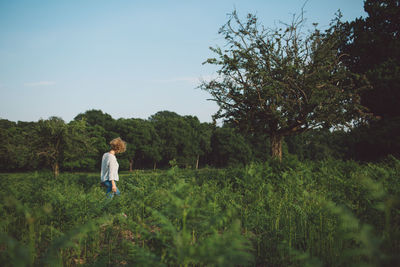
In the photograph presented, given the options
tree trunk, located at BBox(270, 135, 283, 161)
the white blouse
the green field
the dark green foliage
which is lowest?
the green field

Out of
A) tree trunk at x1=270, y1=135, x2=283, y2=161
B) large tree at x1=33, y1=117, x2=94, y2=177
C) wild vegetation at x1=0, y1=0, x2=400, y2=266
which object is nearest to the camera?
wild vegetation at x1=0, y1=0, x2=400, y2=266

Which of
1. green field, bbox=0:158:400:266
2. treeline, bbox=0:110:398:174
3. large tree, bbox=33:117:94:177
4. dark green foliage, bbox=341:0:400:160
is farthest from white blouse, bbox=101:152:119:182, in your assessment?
treeline, bbox=0:110:398:174

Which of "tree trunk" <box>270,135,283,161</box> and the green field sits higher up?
"tree trunk" <box>270,135,283,161</box>

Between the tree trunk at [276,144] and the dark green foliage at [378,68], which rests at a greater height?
Answer: the dark green foliage at [378,68]

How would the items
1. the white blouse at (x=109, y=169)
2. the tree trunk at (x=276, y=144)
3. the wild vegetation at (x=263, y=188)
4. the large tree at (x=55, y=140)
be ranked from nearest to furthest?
1. the wild vegetation at (x=263, y=188)
2. the white blouse at (x=109, y=169)
3. the tree trunk at (x=276, y=144)
4. the large tree at (x=55, y=140)

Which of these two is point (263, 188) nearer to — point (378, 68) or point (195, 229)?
point (195, 229)

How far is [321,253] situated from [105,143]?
52.3 meters

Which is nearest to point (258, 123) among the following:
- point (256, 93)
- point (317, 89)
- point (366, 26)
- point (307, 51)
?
point (256, 93)

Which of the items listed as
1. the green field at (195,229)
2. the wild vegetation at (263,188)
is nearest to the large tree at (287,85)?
the wild vegetation at (263,188)

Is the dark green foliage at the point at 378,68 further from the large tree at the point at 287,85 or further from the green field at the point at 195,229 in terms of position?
the green field at the point at 195,229

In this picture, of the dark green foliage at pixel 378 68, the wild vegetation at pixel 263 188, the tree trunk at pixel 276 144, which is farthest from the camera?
the dark green foliage at pixel 378 68

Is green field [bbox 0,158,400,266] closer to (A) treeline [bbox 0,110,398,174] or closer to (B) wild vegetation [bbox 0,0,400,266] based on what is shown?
(B) wild vegetation [bbox 0,0,400,266]

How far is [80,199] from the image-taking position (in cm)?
378


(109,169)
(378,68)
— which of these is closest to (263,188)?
(109,169)
